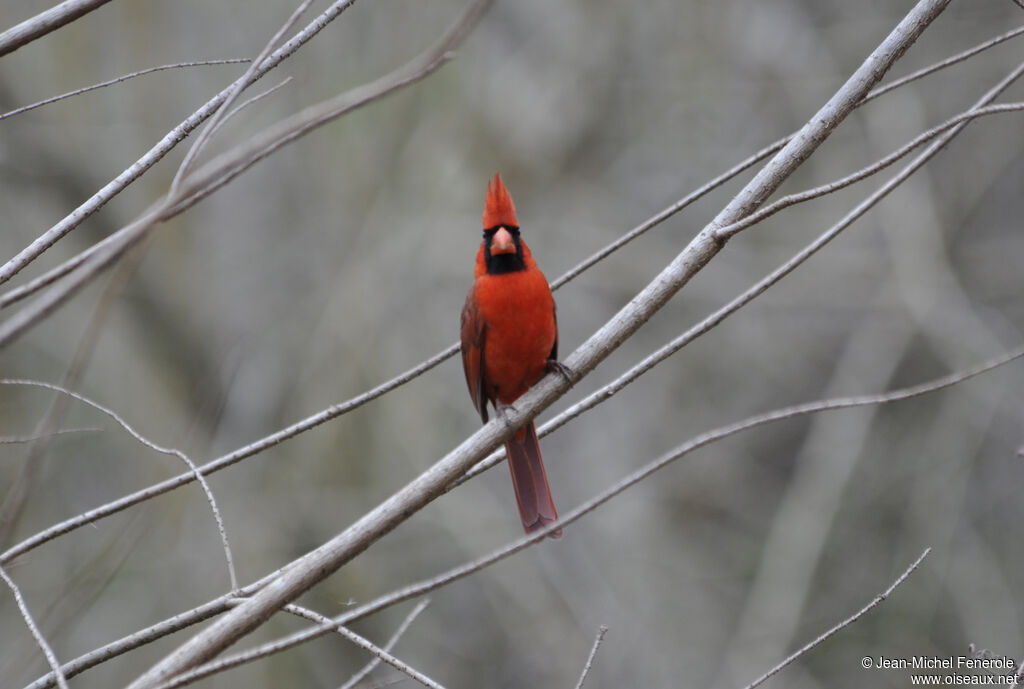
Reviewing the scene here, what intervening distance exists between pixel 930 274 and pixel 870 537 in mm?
2245

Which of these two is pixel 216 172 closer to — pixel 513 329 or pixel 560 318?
pixel 513 329

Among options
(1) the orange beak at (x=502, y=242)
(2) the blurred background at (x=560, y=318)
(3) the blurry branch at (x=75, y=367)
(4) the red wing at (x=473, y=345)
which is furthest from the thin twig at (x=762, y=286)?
(2) the blurred background at (x=560, y=318)

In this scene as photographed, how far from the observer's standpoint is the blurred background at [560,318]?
7180 mm

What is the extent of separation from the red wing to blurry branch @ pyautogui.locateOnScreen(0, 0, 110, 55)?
2.06 meters

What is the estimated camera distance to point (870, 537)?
315 inches

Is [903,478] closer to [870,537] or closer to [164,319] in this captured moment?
[870,537]

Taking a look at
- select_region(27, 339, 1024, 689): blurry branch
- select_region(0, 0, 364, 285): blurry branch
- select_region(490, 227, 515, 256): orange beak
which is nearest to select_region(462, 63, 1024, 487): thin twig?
select_region(27, 339, 1024, 689): blurry branch

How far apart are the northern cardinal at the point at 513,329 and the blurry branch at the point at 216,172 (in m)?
2.00

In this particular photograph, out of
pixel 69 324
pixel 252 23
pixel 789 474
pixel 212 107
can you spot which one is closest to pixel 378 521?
pixel 212 107

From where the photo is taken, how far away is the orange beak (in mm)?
3363

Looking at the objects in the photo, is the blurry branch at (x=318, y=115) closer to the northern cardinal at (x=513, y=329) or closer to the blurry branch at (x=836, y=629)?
the blurry branch at (x=836, y=629)

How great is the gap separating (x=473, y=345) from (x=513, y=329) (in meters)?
0.23

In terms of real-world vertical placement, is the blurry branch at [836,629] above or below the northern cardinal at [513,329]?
below

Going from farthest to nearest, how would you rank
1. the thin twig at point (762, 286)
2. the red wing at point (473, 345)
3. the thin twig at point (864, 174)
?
the red wing at point (473, 345) → the thin twig at point (762, 286) → the thin twig at point (864, 174)
